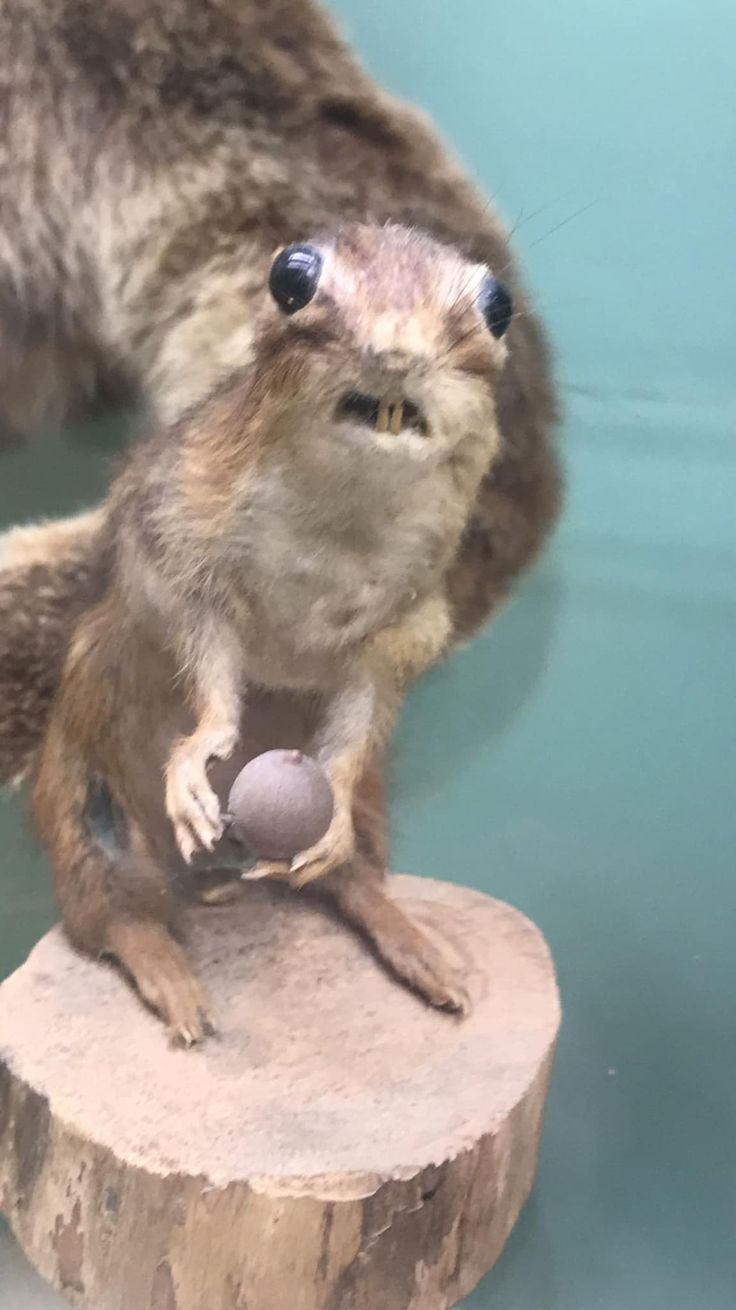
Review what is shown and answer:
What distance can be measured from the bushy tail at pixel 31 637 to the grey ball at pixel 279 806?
1.18ft

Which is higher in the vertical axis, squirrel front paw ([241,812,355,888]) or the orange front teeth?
the orange front teeth

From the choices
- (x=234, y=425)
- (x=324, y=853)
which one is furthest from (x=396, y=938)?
(x=234, y=425)

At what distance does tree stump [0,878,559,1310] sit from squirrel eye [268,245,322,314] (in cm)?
51

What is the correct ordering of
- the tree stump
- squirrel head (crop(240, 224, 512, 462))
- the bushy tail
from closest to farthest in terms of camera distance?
1. squirrel head (crop(240, 224, 512, 462))
2. the tree stump
3. the bushy tail

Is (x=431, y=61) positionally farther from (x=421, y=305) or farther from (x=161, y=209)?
(x=421, y=305)

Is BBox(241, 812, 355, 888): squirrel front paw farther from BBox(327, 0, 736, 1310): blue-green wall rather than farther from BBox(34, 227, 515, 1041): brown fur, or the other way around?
BBox(327, 0, 736, 1310): blue-green wall

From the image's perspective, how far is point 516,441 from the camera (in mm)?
1124

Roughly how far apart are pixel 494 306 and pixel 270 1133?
525mm

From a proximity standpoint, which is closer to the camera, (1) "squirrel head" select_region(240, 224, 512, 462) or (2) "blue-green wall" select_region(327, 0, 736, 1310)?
(1) "squirrel head" select_region(240, 224, 512, 462)

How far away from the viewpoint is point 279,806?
711 mm

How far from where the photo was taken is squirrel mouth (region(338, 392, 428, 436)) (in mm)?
577

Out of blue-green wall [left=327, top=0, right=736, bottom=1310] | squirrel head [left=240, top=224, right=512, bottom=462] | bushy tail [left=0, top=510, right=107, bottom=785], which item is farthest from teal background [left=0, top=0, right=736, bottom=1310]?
squirrel head [left=240, top=224, right=512, bottom=462]

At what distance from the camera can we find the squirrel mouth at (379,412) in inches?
22.7

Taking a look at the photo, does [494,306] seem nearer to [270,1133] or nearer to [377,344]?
[377,344]
